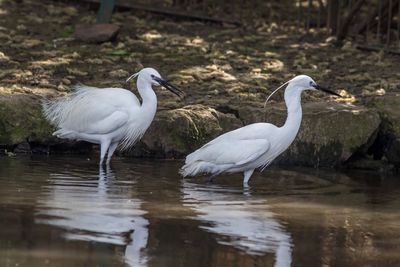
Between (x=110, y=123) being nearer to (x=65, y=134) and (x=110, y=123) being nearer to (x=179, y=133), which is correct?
(x=65, y=134)

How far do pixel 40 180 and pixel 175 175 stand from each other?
5.23ft

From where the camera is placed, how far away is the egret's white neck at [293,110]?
1068cm

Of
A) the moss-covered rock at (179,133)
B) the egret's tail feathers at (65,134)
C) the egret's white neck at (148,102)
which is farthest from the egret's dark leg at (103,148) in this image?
the moss-covered rock at (179,133)

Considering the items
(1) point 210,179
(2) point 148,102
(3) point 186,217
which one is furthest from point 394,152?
(3) point 186,217

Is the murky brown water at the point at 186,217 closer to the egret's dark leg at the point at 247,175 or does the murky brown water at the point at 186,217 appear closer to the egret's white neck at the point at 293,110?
the egret's dark leg at the point at 247,175

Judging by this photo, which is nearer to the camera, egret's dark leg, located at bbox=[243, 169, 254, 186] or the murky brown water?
the murky brown water

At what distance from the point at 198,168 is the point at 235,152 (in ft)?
1.39

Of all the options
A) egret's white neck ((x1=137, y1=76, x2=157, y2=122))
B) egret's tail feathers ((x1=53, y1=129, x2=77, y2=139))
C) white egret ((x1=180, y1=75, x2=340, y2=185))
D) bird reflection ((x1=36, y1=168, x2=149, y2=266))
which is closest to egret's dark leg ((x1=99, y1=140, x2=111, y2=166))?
egret's tail feathers ((x1=53, y1=129, x2=77, y2=139))

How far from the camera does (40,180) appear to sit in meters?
9.94

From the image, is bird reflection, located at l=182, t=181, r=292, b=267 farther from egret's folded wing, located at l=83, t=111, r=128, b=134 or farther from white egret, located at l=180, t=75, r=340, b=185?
egret's folded wing, located at l=83, t=111, r=128, b=134

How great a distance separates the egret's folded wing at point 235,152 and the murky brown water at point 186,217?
287 mm

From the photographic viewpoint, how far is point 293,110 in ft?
35.2

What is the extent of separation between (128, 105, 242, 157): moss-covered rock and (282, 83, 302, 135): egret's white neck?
147 centimetres

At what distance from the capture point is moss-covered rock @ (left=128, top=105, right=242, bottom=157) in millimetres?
12000
